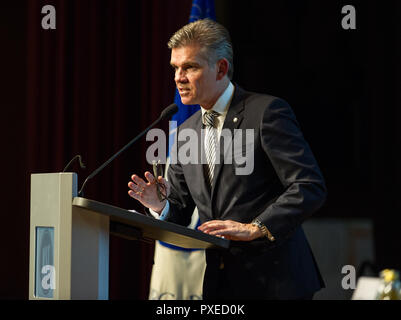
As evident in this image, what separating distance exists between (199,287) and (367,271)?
140 centimetres

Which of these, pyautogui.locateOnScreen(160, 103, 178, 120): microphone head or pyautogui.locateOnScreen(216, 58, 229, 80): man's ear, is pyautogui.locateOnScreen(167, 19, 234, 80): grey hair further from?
pyautogui.locateOnScreen(160, 103, 178, 120): microphone head

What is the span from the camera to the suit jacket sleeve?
185 cm

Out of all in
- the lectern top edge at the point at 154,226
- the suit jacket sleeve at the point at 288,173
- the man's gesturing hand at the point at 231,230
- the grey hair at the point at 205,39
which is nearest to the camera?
the lectern top edge at the point at 154,226

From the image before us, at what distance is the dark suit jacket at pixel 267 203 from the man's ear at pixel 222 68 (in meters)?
0.14

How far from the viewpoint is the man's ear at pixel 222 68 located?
2180mm

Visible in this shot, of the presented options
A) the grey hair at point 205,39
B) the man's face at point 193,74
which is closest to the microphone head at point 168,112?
the man's face at point 193,74

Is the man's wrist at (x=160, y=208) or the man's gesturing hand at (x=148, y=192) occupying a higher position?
the man's gesturing hand at (x=148, y=192)

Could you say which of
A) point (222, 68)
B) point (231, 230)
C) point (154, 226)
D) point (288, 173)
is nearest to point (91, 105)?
point (222, 68)

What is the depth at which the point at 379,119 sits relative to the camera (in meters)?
4.30

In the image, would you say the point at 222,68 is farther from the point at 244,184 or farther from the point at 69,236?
the point at 69,236

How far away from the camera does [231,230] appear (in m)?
1.75

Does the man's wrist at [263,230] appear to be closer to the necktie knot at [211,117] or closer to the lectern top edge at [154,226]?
the lectern top edge at [154,226]

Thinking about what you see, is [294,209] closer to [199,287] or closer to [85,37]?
[199,287]

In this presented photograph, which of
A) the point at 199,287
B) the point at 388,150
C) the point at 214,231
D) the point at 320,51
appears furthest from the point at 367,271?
the point at 214,231
